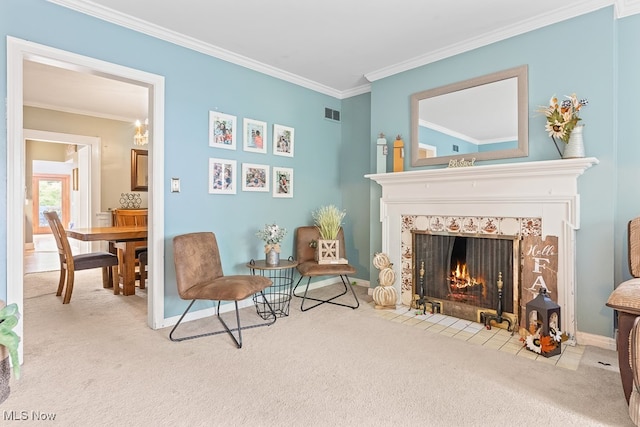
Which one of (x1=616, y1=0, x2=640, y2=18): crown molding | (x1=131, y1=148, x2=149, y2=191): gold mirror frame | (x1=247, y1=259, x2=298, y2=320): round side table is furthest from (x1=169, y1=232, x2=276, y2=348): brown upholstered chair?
(x1=131, y1=148, x2=149, y2=191): gold mirror frame

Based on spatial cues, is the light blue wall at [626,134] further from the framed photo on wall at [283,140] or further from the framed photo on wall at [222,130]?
the framed photo on wall at [222,130]

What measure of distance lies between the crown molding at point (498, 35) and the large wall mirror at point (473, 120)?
0.31 meters

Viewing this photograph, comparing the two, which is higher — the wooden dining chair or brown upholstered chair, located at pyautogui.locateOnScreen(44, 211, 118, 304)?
the wooden dining chair

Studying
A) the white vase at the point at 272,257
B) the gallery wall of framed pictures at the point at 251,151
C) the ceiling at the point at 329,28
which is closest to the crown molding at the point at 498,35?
the ceiling at the point at 329,28

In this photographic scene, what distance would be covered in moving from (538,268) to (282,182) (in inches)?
105

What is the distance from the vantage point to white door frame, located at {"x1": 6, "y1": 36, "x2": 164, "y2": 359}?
229 cm

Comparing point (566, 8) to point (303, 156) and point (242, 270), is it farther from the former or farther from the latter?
point (242, 270)

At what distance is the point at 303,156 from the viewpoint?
14.1 ft

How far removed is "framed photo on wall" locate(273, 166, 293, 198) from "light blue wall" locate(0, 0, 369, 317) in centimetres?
8

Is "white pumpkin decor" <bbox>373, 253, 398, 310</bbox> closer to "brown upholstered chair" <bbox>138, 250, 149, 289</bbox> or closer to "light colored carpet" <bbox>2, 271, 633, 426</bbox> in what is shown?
"light colored carpet" <bbox>2, 271, 633, 426</bbox>

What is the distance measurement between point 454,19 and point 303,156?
2159 millimetres

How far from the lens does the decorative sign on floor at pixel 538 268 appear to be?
8.96 feet

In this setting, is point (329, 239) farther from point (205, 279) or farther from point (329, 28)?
point (329, 28)

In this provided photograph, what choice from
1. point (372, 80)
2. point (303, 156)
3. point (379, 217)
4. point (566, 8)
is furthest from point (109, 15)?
point (566, 8)
